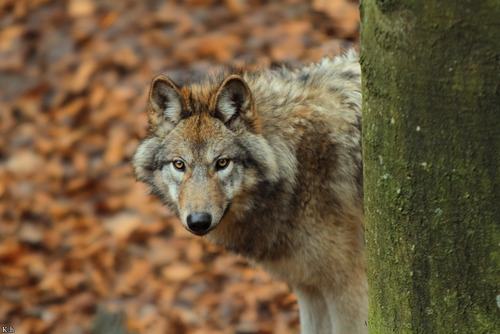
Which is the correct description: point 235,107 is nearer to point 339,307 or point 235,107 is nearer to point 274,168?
point 274,168

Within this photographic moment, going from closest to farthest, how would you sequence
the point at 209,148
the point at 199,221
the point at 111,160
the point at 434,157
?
the point at 434,157 < the point at 199,221 < the point at 209,148 < the point at 111,160

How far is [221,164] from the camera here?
363 cm

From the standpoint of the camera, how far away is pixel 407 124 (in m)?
1.94

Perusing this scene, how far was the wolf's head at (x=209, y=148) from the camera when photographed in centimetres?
356

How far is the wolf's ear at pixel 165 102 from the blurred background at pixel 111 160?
2.00m

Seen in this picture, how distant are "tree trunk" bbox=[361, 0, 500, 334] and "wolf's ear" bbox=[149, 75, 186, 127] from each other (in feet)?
5.98

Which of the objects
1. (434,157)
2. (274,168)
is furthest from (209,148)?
(434,157)

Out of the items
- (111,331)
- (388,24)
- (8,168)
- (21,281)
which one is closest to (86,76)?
(8,168)

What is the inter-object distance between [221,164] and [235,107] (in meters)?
0.38

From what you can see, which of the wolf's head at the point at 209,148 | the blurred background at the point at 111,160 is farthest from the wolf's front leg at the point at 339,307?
the blurred background at the point at 111,160

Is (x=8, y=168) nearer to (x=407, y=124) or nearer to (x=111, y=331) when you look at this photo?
(x=111, y=331)

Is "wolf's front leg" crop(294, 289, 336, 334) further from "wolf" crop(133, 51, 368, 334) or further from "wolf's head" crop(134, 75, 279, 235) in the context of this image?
"wolf's head" crop(134, 75, 279, 235)

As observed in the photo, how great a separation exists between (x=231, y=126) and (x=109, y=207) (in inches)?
171

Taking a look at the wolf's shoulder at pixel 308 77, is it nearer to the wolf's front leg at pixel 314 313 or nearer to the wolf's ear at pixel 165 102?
the wolf's ear at pixel 165 102
